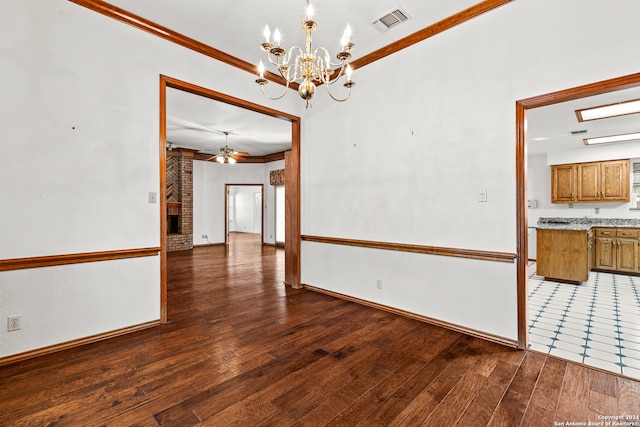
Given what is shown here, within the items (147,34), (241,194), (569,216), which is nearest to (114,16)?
(147,34)

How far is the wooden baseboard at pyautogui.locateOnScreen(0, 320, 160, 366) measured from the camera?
2350 mm

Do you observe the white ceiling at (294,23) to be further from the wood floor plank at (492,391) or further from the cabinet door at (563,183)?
the wood floor plank at (492,391)

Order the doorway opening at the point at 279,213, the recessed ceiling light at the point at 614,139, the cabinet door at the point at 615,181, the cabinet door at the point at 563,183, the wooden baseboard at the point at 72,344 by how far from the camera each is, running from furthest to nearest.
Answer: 1. the doorway opening at the point at 279,213
2. the cabinet door at the point at 563,183
3. the cabinet door at the point at 615,181
4. the recessed ceiling light at the point at 614,139
5. the wooden baseboard at the point at 72,344

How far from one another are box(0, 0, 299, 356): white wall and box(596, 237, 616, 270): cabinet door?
7966 millimetres

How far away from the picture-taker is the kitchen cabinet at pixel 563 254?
16.0 ft

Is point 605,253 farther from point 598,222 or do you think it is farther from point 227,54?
point 227,54

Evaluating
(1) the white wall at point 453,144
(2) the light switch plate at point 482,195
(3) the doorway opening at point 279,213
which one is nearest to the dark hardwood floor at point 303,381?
(1) the white wall at point 453,144

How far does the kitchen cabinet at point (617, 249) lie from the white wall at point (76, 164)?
7.98m

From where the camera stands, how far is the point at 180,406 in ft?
5.95

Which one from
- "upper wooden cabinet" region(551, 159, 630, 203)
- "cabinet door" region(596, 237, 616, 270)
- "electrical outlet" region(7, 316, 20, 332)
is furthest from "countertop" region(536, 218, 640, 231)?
"electrical outlet" region(7, 316, 20, 332)

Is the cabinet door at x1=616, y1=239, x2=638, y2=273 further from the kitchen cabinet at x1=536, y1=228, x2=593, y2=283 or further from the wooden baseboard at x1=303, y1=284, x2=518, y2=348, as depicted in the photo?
the wooden baseboard at x1=303, y1=284, x2=518, y2=348

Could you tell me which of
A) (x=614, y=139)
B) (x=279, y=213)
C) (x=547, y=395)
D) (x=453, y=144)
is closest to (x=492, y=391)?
(x=547, y=395)

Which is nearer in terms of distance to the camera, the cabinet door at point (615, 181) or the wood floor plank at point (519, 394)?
the wood floor plank at point (519, 394)

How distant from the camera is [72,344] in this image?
260 centimetres
